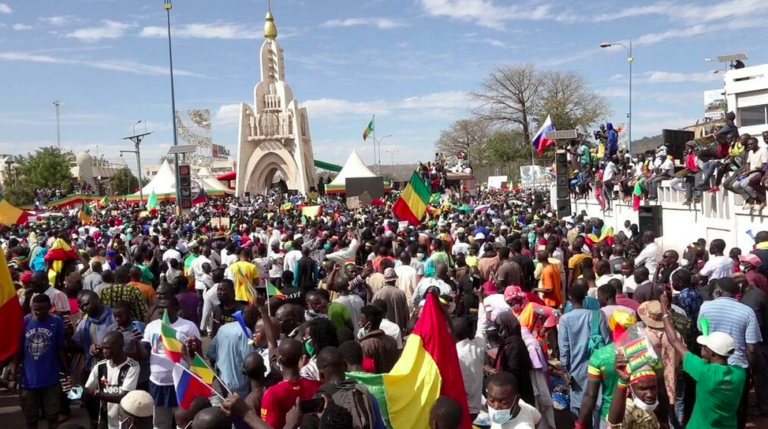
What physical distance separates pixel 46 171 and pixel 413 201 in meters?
62.6

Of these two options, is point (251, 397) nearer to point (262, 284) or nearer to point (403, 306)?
point (403, 306)

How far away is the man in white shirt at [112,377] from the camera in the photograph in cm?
467

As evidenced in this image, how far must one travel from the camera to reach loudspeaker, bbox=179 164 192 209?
20.7 m

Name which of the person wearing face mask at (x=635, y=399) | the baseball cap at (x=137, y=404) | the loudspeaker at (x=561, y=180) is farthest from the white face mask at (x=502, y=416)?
the loudspeaker at (x=561, y=180)

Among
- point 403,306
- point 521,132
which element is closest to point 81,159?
point 521,132

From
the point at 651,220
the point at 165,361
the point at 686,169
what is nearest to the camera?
the point at 165,361

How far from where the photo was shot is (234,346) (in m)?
→ 5.34

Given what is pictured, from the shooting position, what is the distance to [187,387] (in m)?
3.97

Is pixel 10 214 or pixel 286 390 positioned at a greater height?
pixel 10 214

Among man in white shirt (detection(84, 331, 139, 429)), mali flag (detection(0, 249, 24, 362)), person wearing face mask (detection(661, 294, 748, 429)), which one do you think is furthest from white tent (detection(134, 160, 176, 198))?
person wearing face mask (detection(661, 294, 748, 429))

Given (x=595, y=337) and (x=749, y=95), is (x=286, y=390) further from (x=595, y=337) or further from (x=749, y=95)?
(x=749, y=95)

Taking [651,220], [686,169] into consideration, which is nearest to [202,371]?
[686,169]

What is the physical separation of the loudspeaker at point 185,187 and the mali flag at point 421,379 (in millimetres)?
17150

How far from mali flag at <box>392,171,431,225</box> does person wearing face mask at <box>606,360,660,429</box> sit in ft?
31.0
